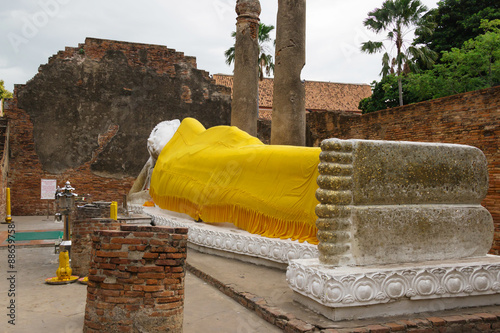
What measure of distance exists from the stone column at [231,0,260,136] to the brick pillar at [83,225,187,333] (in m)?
7.56

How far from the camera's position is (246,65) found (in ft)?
33.7

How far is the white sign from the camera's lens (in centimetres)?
1272

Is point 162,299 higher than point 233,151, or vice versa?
point 233,151

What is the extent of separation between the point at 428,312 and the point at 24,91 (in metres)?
13.5

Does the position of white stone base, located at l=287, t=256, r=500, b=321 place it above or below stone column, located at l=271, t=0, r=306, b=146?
below

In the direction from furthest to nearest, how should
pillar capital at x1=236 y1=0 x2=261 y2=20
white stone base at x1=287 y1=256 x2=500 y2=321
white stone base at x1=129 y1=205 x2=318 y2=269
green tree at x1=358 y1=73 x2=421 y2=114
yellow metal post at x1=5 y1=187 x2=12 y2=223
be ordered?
1. green tree at x1=358 y1=73 x2=421 y2=114
2. yellow metal post at x1=5 y1=187 x2=12 y2=223
3. pillar capital at x1=236 y1=0 x2=261 y2=20
4. white stone base at x1=129 y1=205 x2=318 y2=269
5. white stone base at x1=287 y1=256 x2=500 y2=321

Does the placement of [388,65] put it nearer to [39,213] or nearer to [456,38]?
[456,38]

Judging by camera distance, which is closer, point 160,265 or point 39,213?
point 160,265

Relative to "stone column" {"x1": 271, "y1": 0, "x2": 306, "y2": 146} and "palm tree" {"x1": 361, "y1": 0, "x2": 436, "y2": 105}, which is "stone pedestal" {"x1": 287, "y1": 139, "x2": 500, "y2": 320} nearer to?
"stone column" {"x1": 271, "y1": 0, "x2": 306, "y2": 146}

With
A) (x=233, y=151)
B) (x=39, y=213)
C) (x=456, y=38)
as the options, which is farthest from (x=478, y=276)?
(x=456, y=38)

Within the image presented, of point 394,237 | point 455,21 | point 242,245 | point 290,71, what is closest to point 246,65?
point 290,71

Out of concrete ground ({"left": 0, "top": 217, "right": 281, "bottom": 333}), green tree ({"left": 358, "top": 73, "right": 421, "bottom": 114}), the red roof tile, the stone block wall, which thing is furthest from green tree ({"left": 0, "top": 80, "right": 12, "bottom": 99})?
concrete ground ({"left": 0, "top": 217, "right": 281, "bottom": 333})

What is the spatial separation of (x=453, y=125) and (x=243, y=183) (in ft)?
13.8

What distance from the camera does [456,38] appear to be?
17.5 metres
